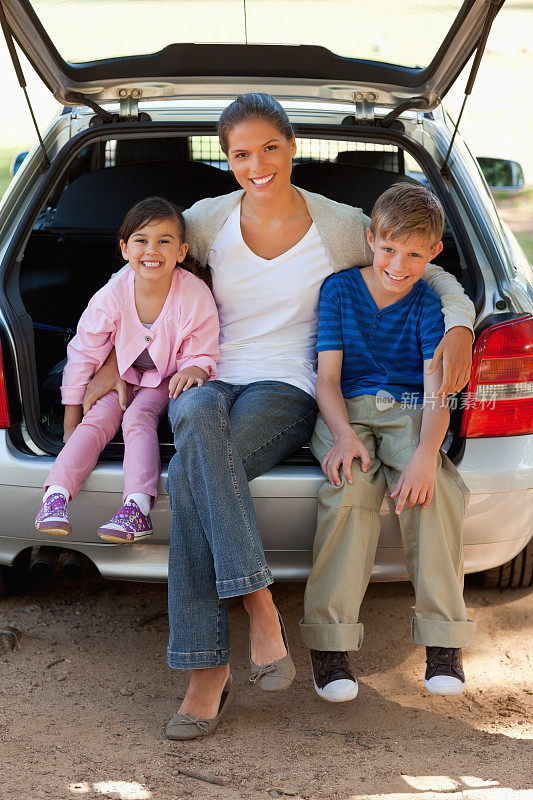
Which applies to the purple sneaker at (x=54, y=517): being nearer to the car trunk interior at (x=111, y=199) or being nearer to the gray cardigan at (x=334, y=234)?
the car trunk interior at (x=111, y=199)

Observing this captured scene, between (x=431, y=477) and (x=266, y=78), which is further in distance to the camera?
(x=266, y=78)

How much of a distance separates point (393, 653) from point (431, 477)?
0.75m

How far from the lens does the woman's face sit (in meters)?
2.61

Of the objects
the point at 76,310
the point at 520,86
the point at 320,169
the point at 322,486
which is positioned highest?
the point at 520,86

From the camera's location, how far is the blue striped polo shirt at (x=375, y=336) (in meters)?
2.58

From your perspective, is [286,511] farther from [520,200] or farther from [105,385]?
[520,200]

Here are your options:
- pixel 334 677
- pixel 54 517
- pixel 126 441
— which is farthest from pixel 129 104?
pixel 334 677

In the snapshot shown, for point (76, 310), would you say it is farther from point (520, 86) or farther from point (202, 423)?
point (520, 86)

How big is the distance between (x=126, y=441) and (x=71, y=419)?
0.24m

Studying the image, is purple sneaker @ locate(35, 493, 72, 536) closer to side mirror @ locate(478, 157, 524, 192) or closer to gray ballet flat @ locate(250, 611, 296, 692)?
gray ballet flat @ locate(250, 611, 296, 692)

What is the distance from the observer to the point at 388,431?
2523 millimetres

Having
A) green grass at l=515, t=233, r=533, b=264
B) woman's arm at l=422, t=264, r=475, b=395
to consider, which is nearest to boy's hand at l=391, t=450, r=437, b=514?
woman's arm at l=422, t=264, r=475, b=395

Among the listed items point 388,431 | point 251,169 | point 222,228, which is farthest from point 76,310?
point 388,431

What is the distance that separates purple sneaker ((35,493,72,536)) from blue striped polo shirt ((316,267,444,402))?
83 cm
